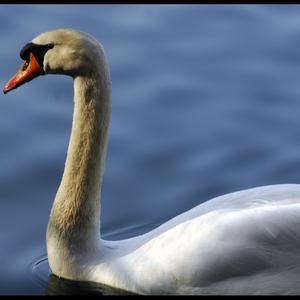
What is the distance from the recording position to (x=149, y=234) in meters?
7.59

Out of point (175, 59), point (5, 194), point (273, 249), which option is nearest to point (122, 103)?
point (175, 59)

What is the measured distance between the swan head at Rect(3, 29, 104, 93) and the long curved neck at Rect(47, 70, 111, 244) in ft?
0.77

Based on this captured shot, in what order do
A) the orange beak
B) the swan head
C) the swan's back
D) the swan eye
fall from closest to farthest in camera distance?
the swan's back < the swan head < the swan eye < the orange beak

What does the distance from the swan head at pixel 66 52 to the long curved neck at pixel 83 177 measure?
0.23 meters

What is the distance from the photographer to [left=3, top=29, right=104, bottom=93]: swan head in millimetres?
7441

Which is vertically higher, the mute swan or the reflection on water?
the mute swan

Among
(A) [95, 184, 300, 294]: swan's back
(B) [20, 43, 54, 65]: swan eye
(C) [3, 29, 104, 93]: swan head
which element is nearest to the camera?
(A) [95, 184, 300, 294]: swan's back

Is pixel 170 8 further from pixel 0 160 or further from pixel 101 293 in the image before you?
pixel 101 293

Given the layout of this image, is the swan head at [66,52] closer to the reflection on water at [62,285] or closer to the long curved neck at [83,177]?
the long curved neck at [83,177]

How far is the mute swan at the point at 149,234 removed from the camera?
719cm

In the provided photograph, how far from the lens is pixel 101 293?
752cm

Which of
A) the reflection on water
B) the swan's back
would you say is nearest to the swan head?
the swan's back

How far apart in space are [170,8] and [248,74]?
53.2 inches

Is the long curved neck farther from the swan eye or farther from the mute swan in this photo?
the swan eye
